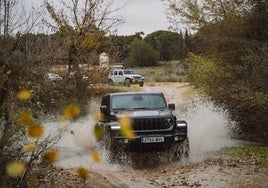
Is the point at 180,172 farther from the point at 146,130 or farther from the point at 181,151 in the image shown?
the point at 146,130

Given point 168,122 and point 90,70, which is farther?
point 90,70

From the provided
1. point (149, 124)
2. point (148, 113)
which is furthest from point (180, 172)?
point (148, 113)

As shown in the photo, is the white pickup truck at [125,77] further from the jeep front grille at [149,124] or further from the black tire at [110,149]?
the black tire at [110,149]

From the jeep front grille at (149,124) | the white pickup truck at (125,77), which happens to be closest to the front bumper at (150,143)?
the jeep front grille at (149,124)

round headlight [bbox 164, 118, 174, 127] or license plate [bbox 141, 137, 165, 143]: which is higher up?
round headlight [bbox 164, 118, 174, 127]

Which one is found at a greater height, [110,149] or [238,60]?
[238,60]

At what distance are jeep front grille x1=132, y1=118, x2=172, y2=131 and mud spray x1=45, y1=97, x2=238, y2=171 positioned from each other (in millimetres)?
1166

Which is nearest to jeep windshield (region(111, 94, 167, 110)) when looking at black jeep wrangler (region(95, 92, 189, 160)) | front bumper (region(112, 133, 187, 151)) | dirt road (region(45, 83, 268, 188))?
black jeep wrangler (region(95, 92, 189, 160))

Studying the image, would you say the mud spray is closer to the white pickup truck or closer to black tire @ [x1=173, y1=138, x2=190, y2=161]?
black tire @ [x1=173, y1=138, x2=190, y2=161]

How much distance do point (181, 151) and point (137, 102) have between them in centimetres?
193

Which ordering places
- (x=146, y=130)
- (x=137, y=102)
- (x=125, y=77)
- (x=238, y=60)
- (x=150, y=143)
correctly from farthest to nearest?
1. (x=125, y=77)
2. (x=238, y=60)
3. (x=137, y=102)
4. (x=146, y=130)
5. (x=150, y=143)

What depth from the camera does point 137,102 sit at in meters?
13.2

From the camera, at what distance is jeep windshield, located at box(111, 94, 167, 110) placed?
42.9 ft

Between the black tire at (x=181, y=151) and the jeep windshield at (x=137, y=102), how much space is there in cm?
135
